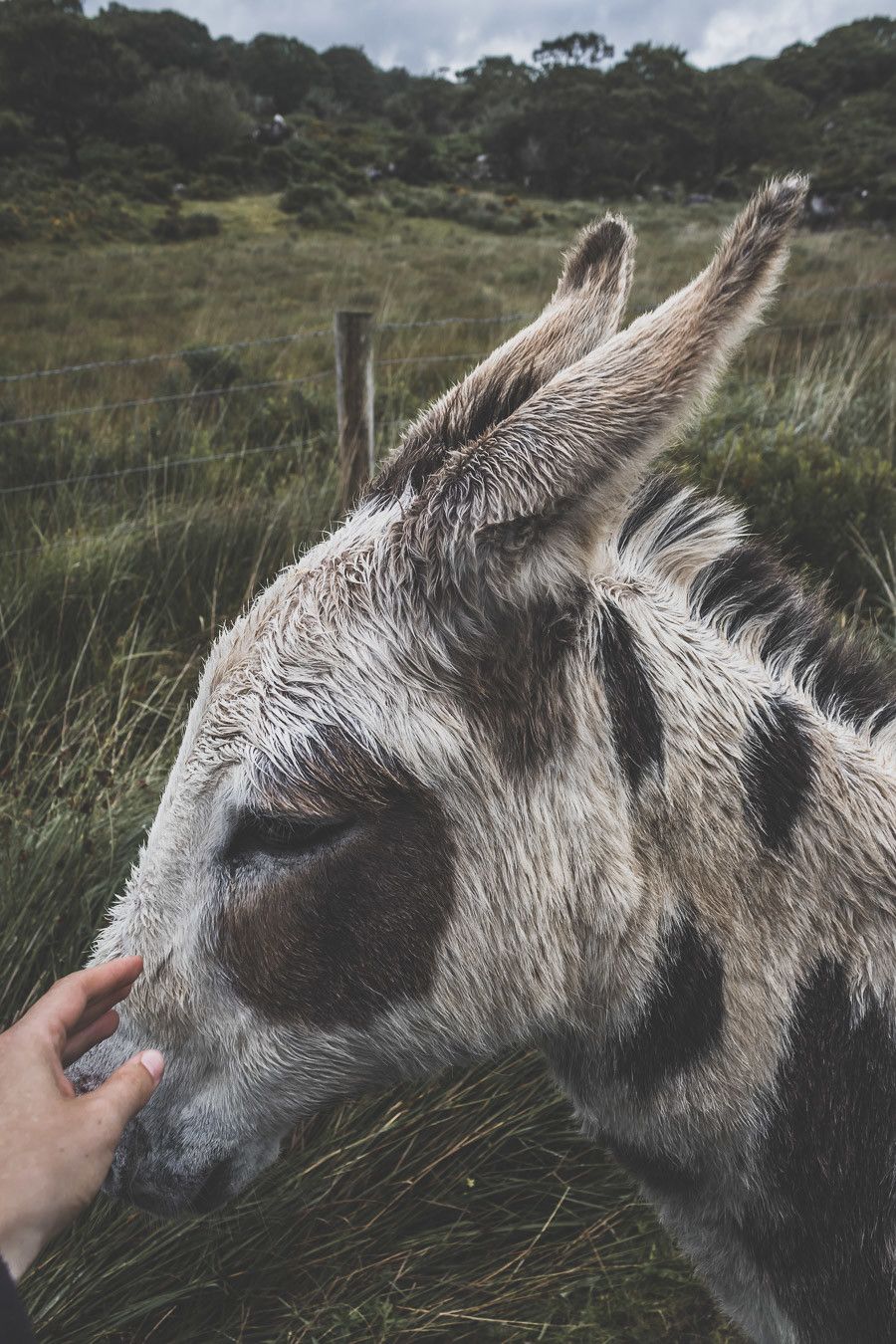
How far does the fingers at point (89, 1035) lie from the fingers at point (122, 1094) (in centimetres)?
23

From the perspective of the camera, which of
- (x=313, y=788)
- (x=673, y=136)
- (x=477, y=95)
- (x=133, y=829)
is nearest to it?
(x=313, y=788)

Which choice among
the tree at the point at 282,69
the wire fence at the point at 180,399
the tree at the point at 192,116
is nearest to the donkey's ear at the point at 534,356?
the wire fence at the point at 180,399

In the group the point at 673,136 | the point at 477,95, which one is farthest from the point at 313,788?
the point at 477,95

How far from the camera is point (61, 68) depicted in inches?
479

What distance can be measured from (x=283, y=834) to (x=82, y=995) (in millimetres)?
370

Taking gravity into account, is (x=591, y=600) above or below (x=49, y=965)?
above

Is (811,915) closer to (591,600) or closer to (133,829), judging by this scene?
(591,600)

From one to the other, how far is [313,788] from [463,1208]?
176 centimetres

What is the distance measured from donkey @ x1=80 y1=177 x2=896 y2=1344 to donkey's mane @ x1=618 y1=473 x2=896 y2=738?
15 millimetres

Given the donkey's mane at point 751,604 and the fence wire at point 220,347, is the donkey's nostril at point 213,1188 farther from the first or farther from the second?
the fence wire at point 220,347

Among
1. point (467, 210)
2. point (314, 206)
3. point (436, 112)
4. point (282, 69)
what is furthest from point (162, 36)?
point (436, 112)

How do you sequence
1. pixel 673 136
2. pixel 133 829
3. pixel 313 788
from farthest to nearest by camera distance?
pixel 673 136 → pixel 133 829 → pixel 313 788

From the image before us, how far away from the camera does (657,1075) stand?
145 centimetres

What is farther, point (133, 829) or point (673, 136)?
point (673, 136)
